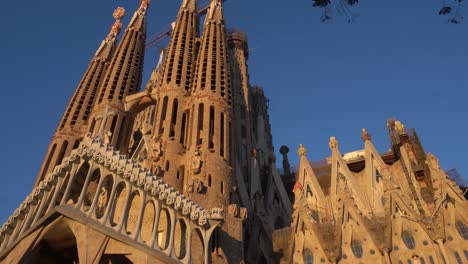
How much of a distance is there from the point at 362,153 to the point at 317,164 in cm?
325

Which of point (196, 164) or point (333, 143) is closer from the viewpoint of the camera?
Answer: point (196, 164)

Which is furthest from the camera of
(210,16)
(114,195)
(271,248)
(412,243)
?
(210,16)

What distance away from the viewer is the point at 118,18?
141 ft

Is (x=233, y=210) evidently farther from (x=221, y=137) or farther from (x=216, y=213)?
(x=221, y=137)

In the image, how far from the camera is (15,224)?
57.3ft

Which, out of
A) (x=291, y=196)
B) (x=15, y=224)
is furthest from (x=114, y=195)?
(x=291, y=196)

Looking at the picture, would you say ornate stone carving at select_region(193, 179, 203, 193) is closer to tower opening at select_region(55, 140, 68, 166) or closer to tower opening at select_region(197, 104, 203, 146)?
tower opening at select_region(197, 104, 203, 146)

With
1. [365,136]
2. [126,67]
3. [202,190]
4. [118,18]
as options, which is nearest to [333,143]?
[365,136]

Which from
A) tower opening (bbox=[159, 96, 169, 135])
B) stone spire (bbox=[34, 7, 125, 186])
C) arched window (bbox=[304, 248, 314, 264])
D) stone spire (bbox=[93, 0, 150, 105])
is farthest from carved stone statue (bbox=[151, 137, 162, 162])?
stone spire (bbox=[93, 0, 150, 105])

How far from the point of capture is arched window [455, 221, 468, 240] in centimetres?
1914

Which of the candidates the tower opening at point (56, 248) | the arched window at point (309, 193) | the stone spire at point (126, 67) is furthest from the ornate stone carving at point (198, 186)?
the stone spire at point (126, 67)

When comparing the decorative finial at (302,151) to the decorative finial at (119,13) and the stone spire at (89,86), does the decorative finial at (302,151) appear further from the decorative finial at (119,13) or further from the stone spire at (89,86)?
the decorative finial at (119,13)

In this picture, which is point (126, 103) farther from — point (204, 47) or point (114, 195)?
point (114, 195)

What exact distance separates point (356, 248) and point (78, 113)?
63.0 ft
